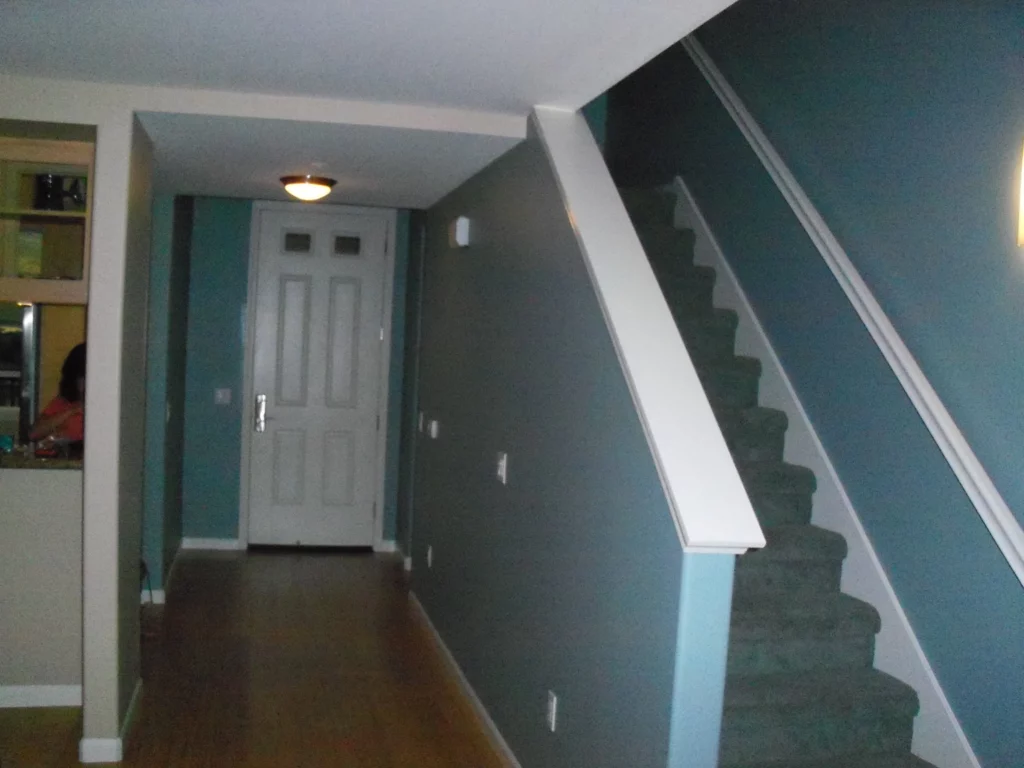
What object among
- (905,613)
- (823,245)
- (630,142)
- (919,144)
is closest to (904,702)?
(905,613)

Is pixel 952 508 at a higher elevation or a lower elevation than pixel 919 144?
lower

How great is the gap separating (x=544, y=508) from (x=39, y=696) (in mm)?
2217

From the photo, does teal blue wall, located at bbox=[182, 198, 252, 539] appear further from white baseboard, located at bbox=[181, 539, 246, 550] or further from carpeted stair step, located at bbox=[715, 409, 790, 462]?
carpeted stair step, located at bbox=[715, 409, 790, 462]

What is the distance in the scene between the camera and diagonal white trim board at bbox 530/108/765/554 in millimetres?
2098

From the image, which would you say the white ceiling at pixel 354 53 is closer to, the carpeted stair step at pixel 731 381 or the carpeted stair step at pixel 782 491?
the carpeted stair step at pixel 731 381

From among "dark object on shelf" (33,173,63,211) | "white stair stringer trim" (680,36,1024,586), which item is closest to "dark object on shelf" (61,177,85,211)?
"dark object on shelf" (33,173,63,211)

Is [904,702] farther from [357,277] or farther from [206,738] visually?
[357,277]

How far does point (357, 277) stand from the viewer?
612cm

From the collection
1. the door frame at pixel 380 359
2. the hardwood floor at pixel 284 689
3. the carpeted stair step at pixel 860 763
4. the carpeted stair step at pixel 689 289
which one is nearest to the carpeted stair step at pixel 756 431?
the carpeted stair step at pixel 689 289

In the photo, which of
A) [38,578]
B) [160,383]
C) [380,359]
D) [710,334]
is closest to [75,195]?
[38,578]

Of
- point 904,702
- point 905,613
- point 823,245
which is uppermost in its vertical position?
point 823,245

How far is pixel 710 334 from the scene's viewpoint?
402 centimetres

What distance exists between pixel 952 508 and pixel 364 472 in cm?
414

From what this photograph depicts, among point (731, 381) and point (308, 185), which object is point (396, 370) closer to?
point (308, 185)
